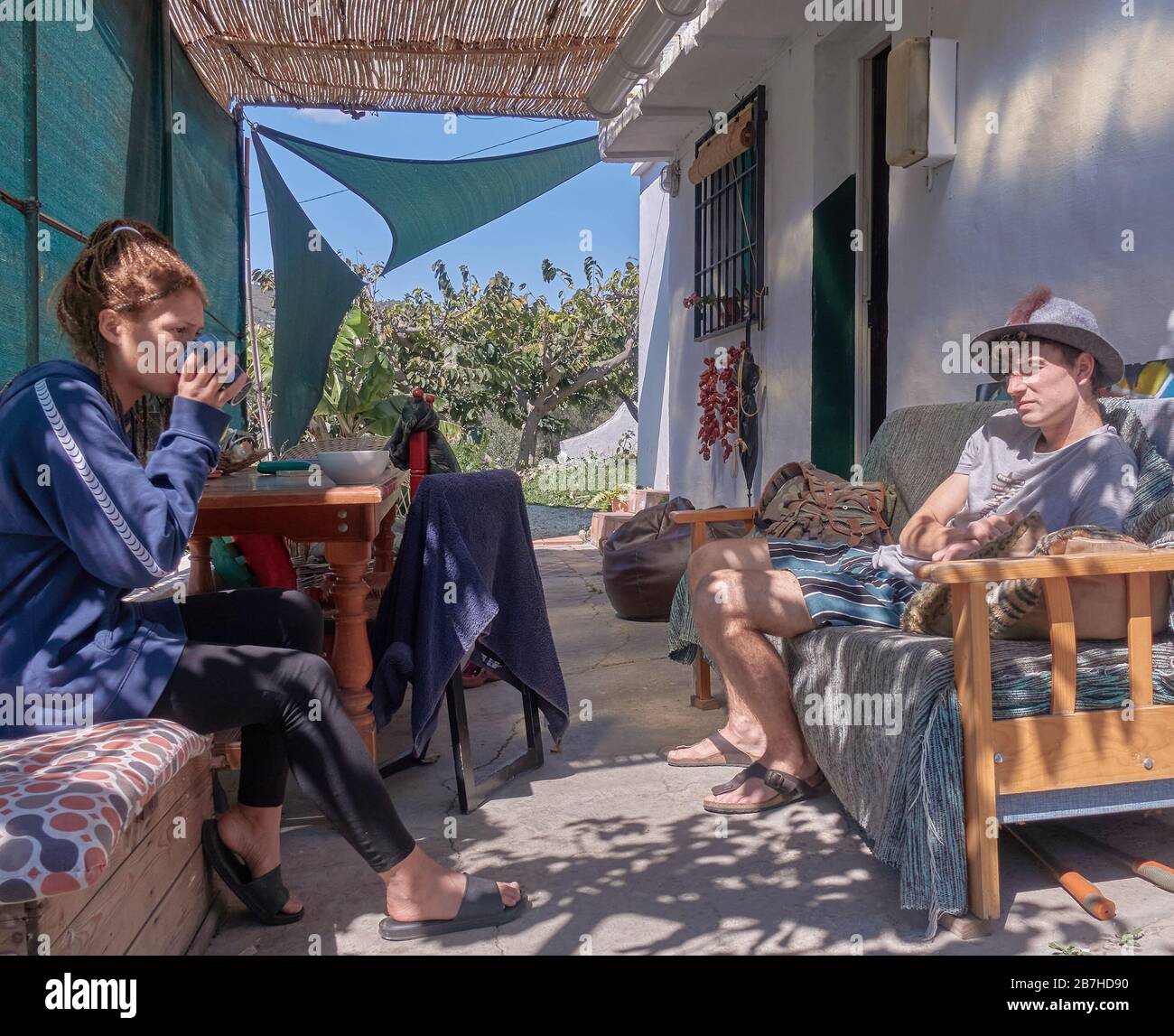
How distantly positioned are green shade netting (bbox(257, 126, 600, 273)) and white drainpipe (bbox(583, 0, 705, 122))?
572 millimetres

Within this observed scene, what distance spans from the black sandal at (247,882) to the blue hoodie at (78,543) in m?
0.48

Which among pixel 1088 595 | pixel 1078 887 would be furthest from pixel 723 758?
pixel 1088 595

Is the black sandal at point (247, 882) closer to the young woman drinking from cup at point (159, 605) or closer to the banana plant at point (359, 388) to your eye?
the young woman drinking from cup at point (159, 605)

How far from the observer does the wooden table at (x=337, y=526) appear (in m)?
2.35

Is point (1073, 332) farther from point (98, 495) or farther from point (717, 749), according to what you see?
point (98, 495)

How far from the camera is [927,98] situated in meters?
3.97

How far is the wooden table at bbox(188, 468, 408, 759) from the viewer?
2.35 m

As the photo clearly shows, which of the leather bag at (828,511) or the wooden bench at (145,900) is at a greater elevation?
the leather bag at (828,511)

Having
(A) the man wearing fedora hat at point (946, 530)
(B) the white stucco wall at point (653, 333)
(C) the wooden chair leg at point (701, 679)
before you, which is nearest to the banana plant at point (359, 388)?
(B) the white stucco wall at point (653, 333)

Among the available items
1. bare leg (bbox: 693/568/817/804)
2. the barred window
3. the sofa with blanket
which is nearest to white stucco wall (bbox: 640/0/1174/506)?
the barred window

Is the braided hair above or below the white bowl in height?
above

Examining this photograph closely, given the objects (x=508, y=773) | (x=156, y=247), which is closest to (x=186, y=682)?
(x=156, y=247)

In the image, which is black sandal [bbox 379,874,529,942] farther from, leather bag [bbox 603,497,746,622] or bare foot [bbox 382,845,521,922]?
leather bag [bbox 603,497,746,622]
